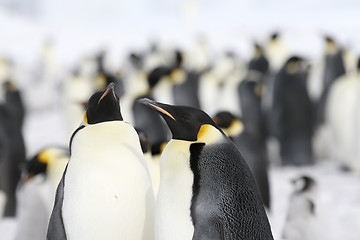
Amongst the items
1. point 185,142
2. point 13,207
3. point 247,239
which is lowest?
point 13,207

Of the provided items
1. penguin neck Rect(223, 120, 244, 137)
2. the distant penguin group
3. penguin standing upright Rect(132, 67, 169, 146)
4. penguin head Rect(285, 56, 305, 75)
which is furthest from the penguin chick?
penguin head Rect(285, 56, 305, 75)

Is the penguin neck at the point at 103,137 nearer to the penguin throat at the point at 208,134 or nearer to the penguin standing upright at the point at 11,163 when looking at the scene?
the penguin throat at the point at 208,134

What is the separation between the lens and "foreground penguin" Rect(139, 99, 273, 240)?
5.50ft

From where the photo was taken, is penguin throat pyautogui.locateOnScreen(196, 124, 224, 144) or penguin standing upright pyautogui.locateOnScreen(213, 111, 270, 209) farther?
penguin standing upright pyautogui.locateOnScreen(213, 111, 270, 209)

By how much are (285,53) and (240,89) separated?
384 cm

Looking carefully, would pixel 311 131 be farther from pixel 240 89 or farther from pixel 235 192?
pixel 235 192

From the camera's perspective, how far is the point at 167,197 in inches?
69.2

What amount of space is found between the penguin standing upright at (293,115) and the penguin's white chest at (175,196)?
14.0 ft

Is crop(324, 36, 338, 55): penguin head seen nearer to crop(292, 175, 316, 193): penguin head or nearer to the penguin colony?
the penguin colony

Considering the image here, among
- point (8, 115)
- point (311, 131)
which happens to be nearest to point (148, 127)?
point (8, 115)

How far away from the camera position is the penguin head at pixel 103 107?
1.93 m

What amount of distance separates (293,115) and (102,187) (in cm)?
430

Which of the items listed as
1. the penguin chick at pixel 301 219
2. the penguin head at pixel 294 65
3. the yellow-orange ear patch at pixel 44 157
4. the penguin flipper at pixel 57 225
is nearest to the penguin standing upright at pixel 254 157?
the penguin chick at pixel 301 219

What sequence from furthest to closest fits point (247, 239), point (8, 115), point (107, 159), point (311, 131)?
point (311, 131) < point (8, 115) < point (107, 159) < point (247, 239)
